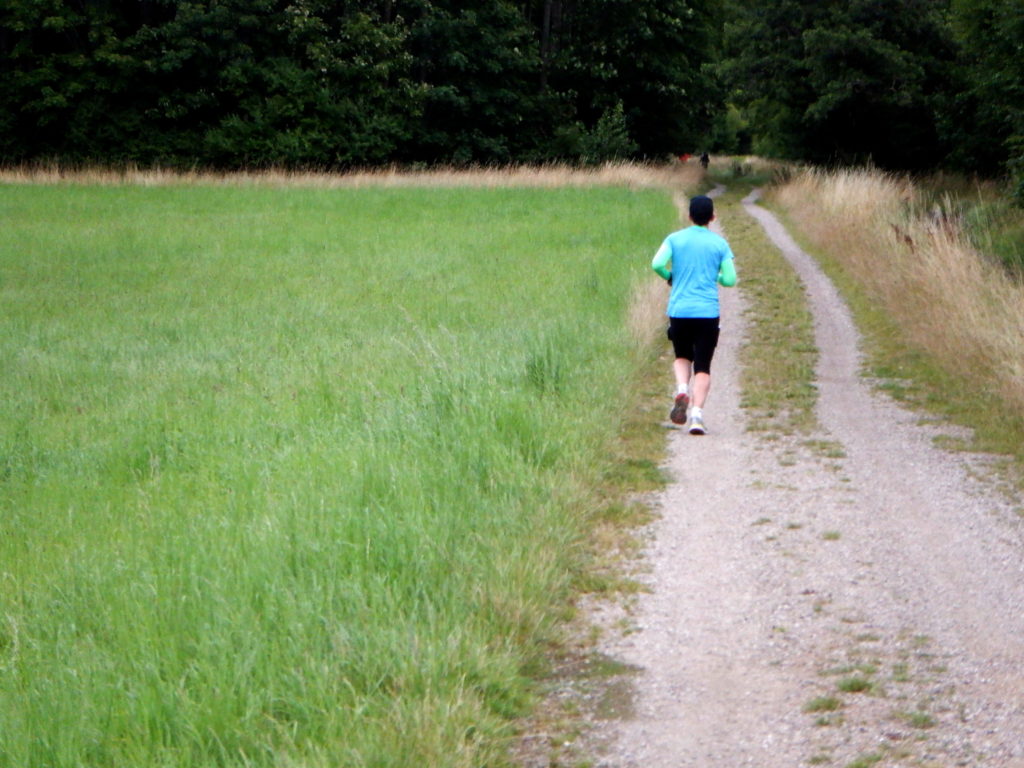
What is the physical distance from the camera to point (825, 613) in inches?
208

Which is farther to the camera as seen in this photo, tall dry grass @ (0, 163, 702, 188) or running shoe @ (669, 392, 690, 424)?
tall dry grass @ (0, 163, 702, 188)

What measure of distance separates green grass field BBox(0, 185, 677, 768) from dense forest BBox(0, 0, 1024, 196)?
1097 inches

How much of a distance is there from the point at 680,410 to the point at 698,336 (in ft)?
1.89

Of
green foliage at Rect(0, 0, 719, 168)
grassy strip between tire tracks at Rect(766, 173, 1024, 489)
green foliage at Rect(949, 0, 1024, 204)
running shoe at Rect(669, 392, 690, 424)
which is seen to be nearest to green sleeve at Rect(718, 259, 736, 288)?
running shoe at Rect(669, 392, 690, 424)

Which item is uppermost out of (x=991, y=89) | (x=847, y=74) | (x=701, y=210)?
(x=847, y=74)

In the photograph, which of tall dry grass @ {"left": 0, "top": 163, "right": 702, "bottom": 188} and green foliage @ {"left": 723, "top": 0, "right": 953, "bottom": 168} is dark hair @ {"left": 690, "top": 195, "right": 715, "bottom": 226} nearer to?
tall dry grass @ {"left": 0, "top": 163, "right": 702, "bottom": 188}

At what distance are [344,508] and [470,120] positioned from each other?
43.9 m

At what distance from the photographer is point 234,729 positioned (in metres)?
3.74

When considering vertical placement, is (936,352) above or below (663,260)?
below

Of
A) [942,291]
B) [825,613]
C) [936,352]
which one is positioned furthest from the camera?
[942,291]

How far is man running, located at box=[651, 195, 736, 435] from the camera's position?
343 inches

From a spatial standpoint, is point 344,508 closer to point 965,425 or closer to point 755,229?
point 965,425

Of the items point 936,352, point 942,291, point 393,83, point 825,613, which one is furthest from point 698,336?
point 393,83

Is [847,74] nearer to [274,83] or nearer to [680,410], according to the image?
[274,83]
